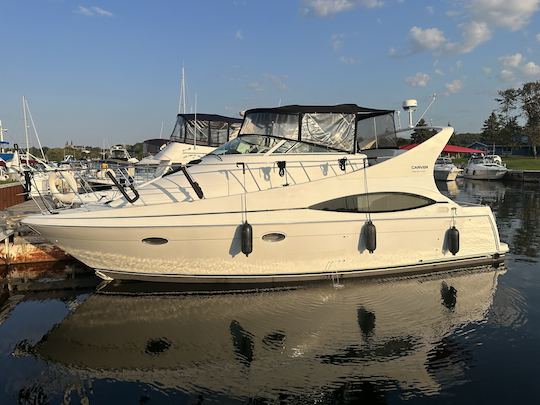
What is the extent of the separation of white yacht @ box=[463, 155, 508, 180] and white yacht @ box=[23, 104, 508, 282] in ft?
101

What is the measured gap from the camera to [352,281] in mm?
7992

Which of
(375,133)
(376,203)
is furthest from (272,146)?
(375,133)

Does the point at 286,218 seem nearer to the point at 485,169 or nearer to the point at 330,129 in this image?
the point at 330,129

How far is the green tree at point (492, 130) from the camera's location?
6228cm

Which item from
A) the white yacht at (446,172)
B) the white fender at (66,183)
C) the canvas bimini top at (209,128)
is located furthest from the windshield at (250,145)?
the white yacht at (446,172)

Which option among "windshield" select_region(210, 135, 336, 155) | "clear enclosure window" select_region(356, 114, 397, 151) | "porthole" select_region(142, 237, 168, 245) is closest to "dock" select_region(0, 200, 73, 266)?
"porthole" select_region(142, 237, 168, 245)

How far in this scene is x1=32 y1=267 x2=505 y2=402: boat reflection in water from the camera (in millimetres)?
4883

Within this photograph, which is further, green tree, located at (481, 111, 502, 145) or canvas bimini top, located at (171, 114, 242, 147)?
green tree, located at (481, 111, 502, 145)

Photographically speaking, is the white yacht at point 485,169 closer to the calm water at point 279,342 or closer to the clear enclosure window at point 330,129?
the calm water at point 279,342

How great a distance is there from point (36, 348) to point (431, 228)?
6.84m

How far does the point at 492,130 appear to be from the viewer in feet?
210

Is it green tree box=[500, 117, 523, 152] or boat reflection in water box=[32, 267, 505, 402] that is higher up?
green tree box=[500, 117, 523, 152]

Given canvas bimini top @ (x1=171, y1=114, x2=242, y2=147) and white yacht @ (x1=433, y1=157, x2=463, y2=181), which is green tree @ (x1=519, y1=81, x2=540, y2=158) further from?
canvas bimini top @ (x1=171, y1=114, x2=242, y2=147)

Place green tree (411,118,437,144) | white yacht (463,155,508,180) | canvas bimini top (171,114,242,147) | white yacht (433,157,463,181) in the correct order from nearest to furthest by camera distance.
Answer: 1. green tree (411,118,437,144)
2. canvas bimini top (171,114,242,147)
3. white yacht (433,157,463,181)
4. white yacht (463,155,508,180)
